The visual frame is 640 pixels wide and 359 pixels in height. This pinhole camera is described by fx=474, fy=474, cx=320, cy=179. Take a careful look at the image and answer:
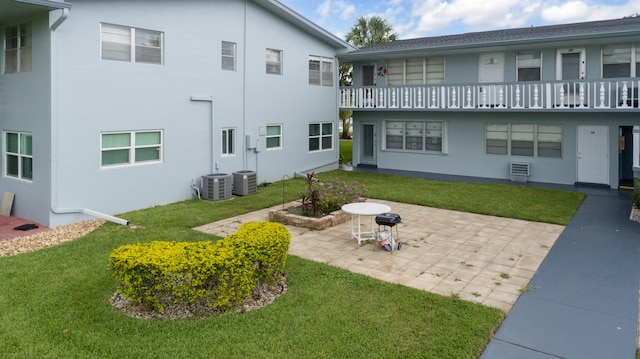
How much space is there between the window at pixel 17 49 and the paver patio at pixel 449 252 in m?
6.08

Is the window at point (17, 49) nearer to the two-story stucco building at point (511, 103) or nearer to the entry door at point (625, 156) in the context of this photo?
the two-story stucco building at point (511, 103)

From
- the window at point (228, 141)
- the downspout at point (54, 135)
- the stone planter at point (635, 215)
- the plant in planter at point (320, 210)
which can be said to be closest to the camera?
the downspout at point (54, 135)

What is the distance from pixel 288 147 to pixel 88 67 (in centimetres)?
822

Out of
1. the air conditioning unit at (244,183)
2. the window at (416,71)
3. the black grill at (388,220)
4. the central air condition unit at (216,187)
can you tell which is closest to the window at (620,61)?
the window at (416,71)

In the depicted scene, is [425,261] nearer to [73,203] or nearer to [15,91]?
[73,203]

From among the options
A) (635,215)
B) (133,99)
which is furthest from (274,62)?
(635,215)

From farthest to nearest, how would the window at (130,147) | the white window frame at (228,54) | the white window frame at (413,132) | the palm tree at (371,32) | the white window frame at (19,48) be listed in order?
the palm tree at (371,32), the white window frame at (413,132), the white window frame at (228,54), the window at (130,147), the white window frame at (19,48)

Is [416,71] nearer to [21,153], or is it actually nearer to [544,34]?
[544,34]

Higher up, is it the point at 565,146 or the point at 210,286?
the point at 565,146

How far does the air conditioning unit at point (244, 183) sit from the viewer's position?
15.0m

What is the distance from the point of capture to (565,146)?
54.9 feet

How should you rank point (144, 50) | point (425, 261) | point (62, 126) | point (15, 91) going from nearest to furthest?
point (425, 261), point (62, 126), point (15, 91), point (144, 50)

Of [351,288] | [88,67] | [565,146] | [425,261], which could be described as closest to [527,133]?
[565,146]

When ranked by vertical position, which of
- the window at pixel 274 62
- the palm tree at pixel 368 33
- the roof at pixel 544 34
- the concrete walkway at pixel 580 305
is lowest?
the concrete walkway at pixel 580 305
